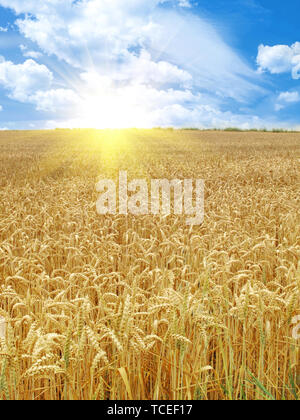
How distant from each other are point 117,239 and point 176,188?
13.9ft

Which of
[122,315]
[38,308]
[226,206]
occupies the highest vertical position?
[226,206]

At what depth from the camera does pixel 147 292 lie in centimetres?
287

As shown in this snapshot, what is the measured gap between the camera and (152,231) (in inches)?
205

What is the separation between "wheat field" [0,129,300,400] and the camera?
1979 mm

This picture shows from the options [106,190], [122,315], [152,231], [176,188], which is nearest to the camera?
[122,315]

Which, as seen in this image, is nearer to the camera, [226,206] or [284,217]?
[284,217]

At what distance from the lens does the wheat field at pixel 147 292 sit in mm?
1979

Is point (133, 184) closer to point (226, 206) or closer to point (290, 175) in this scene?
point (226, 206)
